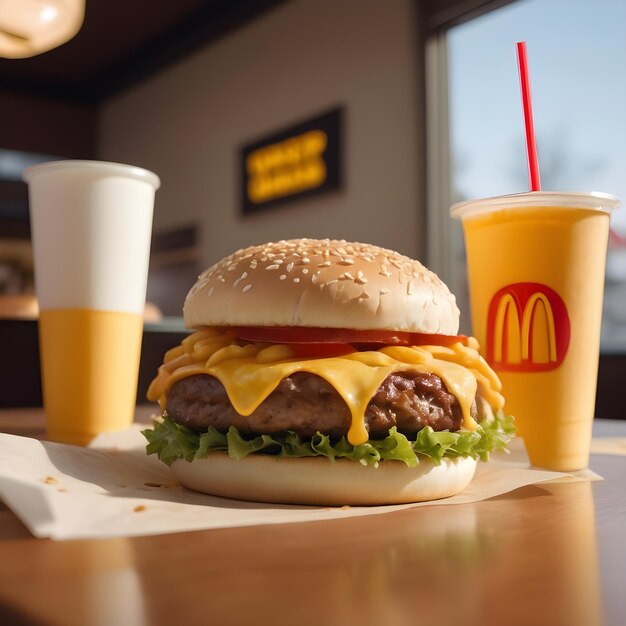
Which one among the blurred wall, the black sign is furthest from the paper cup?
the black sign

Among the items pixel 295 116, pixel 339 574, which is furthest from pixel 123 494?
pixel 295 116

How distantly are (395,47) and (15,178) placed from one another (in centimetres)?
542

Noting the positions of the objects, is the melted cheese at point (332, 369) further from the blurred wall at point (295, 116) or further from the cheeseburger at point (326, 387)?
the blurred wall at point (295, 116)

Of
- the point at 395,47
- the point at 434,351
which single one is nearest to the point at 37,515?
the point at 434,351

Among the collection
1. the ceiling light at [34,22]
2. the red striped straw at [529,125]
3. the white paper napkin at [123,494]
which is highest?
the ceiling light at [34,22]

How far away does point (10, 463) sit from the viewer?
1232 millimetres

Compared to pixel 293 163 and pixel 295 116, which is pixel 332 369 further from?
pixel 295 116

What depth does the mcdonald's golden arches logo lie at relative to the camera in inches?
62.1

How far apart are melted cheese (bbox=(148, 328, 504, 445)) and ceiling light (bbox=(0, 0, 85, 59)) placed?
1518 mm

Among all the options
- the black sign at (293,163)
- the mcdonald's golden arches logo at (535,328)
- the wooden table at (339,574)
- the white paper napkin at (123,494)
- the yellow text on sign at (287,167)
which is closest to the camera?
the wooden table at (339,574)

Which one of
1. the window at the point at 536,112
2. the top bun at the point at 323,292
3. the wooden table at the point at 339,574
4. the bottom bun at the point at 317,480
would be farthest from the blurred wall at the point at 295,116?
the wooden table at the point at 339,574

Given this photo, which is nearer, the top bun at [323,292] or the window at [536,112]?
→ the top bun at [323,292]

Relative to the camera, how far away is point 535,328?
1579mm

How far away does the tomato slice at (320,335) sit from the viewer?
135 cm
